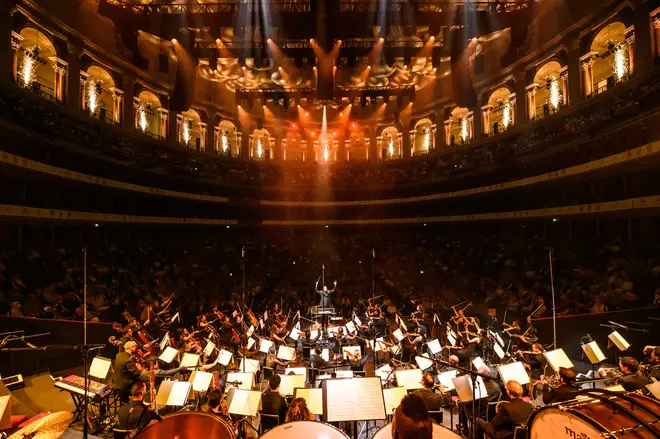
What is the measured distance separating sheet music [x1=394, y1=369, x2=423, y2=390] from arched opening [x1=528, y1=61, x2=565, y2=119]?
1615cm

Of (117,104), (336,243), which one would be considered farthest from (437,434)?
(336,243)

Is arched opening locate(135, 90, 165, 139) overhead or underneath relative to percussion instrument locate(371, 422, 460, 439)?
overhead

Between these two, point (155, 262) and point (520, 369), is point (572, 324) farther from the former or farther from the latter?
point (155, 262)

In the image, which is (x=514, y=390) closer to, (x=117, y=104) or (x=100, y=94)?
(x=100, y=94)

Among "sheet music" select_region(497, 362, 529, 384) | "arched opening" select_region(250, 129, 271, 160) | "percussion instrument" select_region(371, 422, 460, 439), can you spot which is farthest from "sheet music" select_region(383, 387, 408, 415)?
"arched opening" select_region(250, 129, 271, 160)

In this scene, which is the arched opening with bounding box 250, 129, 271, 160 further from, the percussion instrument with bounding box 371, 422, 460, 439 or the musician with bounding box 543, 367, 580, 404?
the percussion instrument with bounding box 371, 422, 460, 439

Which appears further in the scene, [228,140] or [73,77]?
[228,140]

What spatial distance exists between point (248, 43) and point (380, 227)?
17771mm

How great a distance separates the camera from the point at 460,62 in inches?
596

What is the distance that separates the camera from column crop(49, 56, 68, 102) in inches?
613

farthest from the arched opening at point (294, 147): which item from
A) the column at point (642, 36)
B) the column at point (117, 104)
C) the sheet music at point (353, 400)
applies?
the sheet music at point (353, 400)

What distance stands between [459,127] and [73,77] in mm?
22327

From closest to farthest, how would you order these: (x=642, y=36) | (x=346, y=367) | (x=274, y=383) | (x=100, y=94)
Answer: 1. (x=274, y=383)
2. (x=346, y=367)
3. (x=642, y=36)
4. (x=100, y=94)

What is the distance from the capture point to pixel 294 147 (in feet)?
99.9
